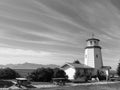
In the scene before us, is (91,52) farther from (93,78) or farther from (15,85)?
(15,85)

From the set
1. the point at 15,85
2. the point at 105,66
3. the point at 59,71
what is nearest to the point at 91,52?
the point at 105,66

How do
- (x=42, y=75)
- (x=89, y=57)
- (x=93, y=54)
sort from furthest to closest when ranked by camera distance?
1. (x=89, y=57)
2. (x=93, y=54)
3. (x=42, y=75)

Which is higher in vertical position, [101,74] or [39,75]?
[101,74]

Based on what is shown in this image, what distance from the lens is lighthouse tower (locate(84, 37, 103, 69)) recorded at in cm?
4702

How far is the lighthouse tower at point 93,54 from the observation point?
47.0 metres

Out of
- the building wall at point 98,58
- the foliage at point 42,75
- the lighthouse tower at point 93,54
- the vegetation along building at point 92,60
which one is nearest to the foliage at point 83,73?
the vegetation along building at point 92,60

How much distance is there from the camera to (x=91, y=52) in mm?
47281

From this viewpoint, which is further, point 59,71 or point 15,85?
point 59,71

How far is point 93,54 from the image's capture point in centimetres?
4706

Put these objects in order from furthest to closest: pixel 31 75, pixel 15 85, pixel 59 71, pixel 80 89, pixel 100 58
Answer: pixel 100 58, pixel 59 71, pixel 31 75, pixel 15 85, pixel 80 89

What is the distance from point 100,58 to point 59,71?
14223 mm

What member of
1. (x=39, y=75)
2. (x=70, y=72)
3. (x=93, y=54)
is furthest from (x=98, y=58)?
(x=39, y=75)

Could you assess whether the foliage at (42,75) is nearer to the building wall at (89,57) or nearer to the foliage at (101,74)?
the building wall at (89,57)

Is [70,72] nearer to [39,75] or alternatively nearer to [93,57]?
[93,57]
